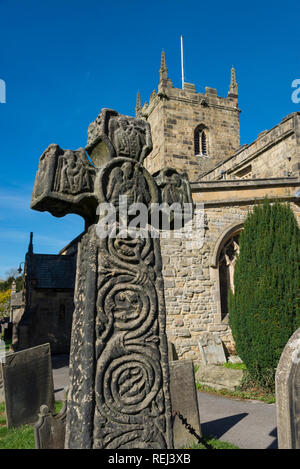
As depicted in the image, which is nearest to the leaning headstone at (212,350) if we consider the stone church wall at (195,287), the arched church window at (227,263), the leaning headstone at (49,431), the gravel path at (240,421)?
the stone church wall at (195,287)

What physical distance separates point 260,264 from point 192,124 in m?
18.6

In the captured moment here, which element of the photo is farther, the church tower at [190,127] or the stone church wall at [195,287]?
the church tower at [190,127]

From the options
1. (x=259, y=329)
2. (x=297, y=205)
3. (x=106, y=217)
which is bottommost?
(x=259, y=329)

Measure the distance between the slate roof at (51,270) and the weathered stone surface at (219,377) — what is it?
10579 millimetres

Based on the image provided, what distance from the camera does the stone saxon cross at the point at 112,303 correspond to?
7.90ft

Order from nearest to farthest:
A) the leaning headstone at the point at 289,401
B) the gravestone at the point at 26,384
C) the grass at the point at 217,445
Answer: the leaning headstone at the point at 289,401 → the grass at the point at 217,445 → the gravestone at the point at 26,384

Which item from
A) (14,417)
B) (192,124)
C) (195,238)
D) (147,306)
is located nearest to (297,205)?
(195,238)

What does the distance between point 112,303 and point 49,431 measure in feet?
5.88

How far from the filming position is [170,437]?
2568 millimetres

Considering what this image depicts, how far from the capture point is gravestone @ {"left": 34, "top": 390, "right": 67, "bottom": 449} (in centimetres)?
345

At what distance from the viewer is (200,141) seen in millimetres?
25953

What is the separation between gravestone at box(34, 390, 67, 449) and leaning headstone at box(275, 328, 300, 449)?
76.9 inches

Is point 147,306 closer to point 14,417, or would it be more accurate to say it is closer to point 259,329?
point 14,417

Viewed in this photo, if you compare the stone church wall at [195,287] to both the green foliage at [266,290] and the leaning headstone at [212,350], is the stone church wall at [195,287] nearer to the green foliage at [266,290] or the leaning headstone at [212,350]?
the leaning headstone at [212,350]
